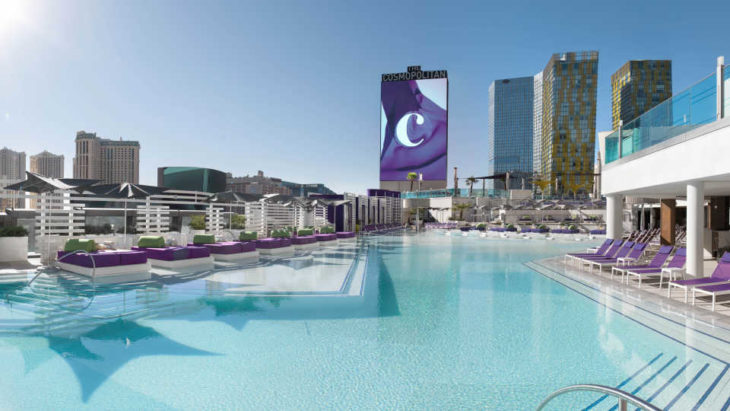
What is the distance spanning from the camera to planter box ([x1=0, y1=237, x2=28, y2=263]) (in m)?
10.0

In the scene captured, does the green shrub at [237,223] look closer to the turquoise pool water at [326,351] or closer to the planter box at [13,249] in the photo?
the planter box at [13,249]

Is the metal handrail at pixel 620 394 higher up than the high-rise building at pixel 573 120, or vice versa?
the high-rise building at pixel 573 120

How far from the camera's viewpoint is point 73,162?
275ft

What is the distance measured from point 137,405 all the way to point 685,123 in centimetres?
1039

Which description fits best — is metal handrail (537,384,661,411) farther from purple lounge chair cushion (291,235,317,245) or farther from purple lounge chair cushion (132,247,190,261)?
purple lounge chair cushion (291,235,317,245)

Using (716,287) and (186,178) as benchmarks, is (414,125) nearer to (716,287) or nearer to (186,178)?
(186,178)

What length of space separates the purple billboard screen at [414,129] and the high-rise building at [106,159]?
68.5 meters

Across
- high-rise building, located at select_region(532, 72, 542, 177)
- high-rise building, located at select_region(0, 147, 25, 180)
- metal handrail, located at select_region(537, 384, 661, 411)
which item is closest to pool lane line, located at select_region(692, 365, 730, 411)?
metal handrail, located at select_region(537, 384, 661, 411)

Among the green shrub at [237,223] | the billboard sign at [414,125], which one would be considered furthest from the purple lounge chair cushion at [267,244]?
the billboard sign at [414,125]

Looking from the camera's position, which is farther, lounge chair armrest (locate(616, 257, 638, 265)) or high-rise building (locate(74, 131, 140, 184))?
high-rise building (locate(74, 131, 140, 184))

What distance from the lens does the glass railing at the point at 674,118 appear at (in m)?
6.86

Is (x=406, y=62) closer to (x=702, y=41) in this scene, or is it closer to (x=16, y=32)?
(x=702, y=41)

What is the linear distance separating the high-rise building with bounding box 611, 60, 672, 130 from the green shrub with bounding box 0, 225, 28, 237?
10713cm

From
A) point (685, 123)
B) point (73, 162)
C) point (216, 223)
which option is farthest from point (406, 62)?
point (73, 162)
